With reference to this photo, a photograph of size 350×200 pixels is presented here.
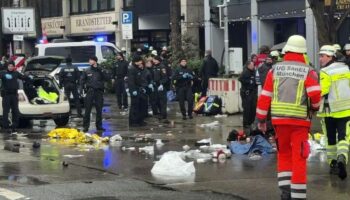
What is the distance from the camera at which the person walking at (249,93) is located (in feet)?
50.0

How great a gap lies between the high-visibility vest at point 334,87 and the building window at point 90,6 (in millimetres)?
32534

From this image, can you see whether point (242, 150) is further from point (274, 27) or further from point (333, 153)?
point (274, 27)

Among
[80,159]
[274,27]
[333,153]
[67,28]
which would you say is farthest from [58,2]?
[333,153]

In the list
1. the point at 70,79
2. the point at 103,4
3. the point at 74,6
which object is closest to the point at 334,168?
the point at 70,79

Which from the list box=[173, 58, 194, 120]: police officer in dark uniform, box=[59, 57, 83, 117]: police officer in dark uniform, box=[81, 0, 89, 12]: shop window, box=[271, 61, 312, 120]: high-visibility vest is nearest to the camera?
box=[271, 61, 312, 120]: high-visibility vest

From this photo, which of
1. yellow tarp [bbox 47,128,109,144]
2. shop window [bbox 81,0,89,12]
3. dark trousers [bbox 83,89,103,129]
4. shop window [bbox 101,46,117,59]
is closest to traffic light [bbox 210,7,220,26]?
dark trousers [bbox 83,89,103,129]

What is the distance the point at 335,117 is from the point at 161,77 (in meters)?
10.1

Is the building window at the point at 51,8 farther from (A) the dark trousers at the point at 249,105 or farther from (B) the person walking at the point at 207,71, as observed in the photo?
(A) the dark trousers at the point at 249,105

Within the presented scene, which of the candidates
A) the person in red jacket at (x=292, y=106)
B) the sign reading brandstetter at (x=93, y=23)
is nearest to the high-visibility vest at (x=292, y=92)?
the person in red jacket at (x=292, y=106)

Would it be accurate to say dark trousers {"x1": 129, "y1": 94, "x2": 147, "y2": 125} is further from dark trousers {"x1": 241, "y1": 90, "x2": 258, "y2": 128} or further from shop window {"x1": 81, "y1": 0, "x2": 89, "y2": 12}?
shop window {"x1": 81, "y1": 0, "x2": 89, "y2": 12}

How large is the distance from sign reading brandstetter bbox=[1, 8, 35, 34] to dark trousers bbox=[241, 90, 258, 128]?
52.4ft

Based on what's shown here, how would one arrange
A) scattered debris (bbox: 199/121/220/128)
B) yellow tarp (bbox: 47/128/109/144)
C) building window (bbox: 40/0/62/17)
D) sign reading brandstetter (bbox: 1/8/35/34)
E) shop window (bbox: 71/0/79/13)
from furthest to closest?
building window (bbox: 40/0/62/17), shop window (bbox: 71/0/79/13), sign reading brandstetter (bbox: 1/8/35/34), scattered debris (bbox: 199/121/220/128), yellow tarp (bbox: 47/128/109/144)

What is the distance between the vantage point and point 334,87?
943cm

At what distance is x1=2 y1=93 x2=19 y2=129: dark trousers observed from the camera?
16.5 meters
